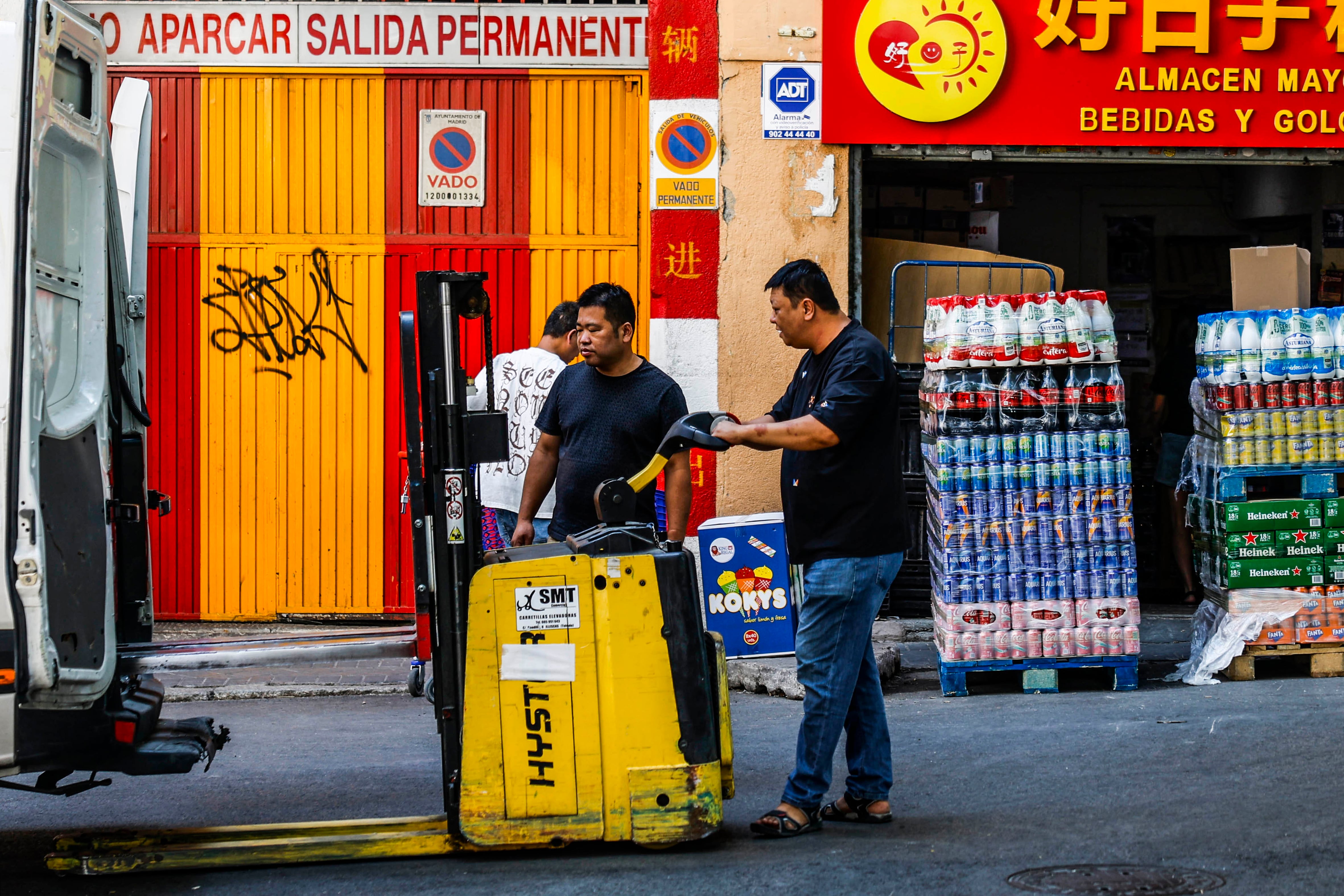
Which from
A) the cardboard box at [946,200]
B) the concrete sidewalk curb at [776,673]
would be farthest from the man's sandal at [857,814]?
the cardboard box at [946,200]

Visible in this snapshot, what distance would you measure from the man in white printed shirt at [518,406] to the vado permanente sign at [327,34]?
2.82 m

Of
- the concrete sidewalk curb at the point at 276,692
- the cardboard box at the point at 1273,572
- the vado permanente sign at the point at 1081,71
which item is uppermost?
the vado permanente sign at the point at 1081,71

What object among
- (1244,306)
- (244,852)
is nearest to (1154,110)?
(1244,306)

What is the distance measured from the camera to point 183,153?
947cm

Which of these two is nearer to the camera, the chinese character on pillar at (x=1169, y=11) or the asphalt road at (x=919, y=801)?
the asphalt road at (x=919, y=801)

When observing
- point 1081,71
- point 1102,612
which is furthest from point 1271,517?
point 1081,71

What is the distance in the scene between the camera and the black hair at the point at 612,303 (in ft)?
19.3

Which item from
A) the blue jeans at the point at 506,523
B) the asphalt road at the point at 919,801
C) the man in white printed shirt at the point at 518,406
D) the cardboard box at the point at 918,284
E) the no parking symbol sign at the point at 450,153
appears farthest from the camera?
the no parking symbol sign at the point at 450,153

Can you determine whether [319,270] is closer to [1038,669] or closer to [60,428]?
[1038,669]

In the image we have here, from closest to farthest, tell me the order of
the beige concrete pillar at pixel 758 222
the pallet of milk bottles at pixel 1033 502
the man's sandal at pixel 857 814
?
the man's sandal at pixel 857 814 < the pallet of milk bottles at pixel 1033 502 < the beige concrete pillar at pixel 758 222

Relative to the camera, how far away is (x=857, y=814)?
5219 millimetres

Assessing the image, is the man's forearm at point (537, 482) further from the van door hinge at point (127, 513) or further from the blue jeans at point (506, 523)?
the van door hinge at point (127, 513)

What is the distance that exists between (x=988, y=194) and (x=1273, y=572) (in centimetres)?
398

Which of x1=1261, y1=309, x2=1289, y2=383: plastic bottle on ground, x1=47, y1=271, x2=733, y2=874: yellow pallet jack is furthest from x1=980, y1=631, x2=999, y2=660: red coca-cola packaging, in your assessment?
x1=47, y1=271, x2=733, y2=874: yellow pallet jack
